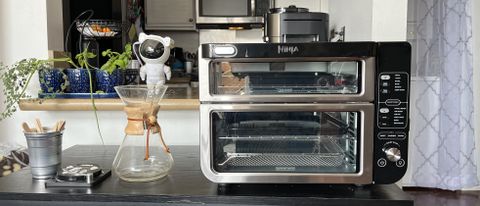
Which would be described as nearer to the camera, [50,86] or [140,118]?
[140,118]

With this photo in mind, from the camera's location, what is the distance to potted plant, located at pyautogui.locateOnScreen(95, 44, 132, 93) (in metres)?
1.28

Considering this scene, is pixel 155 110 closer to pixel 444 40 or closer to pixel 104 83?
pixel 104 83

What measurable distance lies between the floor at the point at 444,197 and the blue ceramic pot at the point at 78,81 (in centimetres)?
236

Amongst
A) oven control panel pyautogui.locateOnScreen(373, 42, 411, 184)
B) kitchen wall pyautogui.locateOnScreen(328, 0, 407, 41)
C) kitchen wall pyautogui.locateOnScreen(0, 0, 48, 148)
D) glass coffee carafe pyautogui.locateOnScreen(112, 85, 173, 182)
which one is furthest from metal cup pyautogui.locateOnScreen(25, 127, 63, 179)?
kitchen wall pyautogui.locateOnScreen(328, 0, 407, 41)

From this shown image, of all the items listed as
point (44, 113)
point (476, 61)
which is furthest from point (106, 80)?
point (476, 61)

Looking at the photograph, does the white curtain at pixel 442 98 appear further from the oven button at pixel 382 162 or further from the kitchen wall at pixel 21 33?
the kitchen wall at pixel 21 33

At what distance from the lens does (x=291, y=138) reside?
92 centimetres

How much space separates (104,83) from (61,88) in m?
0.14

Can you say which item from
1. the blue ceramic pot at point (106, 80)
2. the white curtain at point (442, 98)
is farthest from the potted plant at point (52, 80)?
the white curtain at point (442, 98)

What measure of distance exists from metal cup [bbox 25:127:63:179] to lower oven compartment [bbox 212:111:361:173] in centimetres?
41

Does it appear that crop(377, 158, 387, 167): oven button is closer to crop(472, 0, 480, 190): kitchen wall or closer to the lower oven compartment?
the lower oven compartment

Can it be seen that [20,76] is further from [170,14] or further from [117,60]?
[170,14]

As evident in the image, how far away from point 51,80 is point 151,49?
0.40 m

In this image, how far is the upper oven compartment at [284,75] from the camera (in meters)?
0.81
